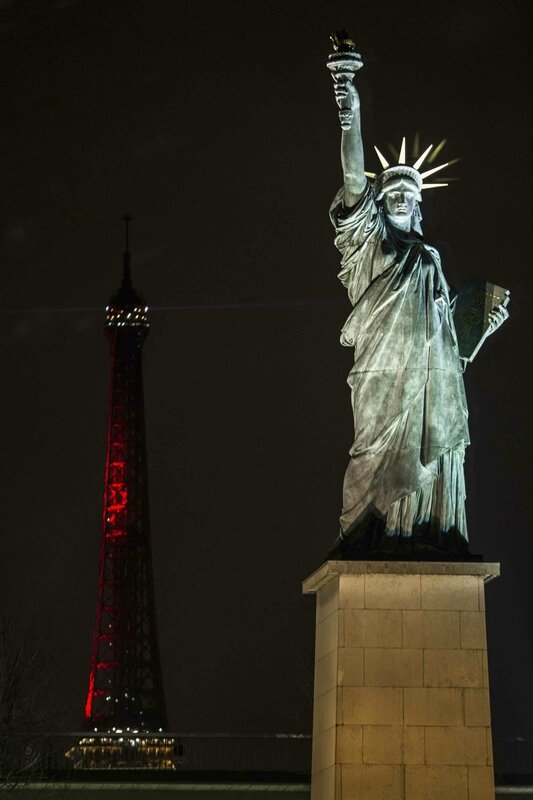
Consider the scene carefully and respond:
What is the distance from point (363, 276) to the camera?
2300cm

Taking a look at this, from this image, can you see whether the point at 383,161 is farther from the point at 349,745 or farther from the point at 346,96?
the point at 349,745

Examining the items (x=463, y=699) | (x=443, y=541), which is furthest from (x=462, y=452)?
(x=463, y=699)

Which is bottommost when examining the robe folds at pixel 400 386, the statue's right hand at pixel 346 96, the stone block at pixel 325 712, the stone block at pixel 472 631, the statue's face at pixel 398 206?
the stone block at pixel 325 712

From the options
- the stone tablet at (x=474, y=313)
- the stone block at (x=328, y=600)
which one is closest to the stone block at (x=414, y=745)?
the stone block at (x=328, y=600)

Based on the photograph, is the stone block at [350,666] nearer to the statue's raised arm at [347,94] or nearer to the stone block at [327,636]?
the stone block at [327,636]

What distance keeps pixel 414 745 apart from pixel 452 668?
0.98 meters

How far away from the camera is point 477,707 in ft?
69.6

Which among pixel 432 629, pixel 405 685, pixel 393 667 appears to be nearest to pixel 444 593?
pixel 432 629

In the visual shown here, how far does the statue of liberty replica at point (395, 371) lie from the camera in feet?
72.1

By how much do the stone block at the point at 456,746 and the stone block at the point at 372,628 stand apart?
1.10m

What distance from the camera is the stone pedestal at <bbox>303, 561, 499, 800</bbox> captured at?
20.9 metres

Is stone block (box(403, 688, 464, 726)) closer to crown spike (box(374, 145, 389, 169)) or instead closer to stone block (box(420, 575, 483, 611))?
stone block (box(420, 575, 483, 611))

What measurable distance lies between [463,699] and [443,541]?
183cm

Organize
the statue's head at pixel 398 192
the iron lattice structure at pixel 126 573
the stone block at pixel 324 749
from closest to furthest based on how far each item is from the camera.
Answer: the stone block at pixel 324 749
the statue's head at pixel 398 192
the iron lattice structure at pixel 126 573
